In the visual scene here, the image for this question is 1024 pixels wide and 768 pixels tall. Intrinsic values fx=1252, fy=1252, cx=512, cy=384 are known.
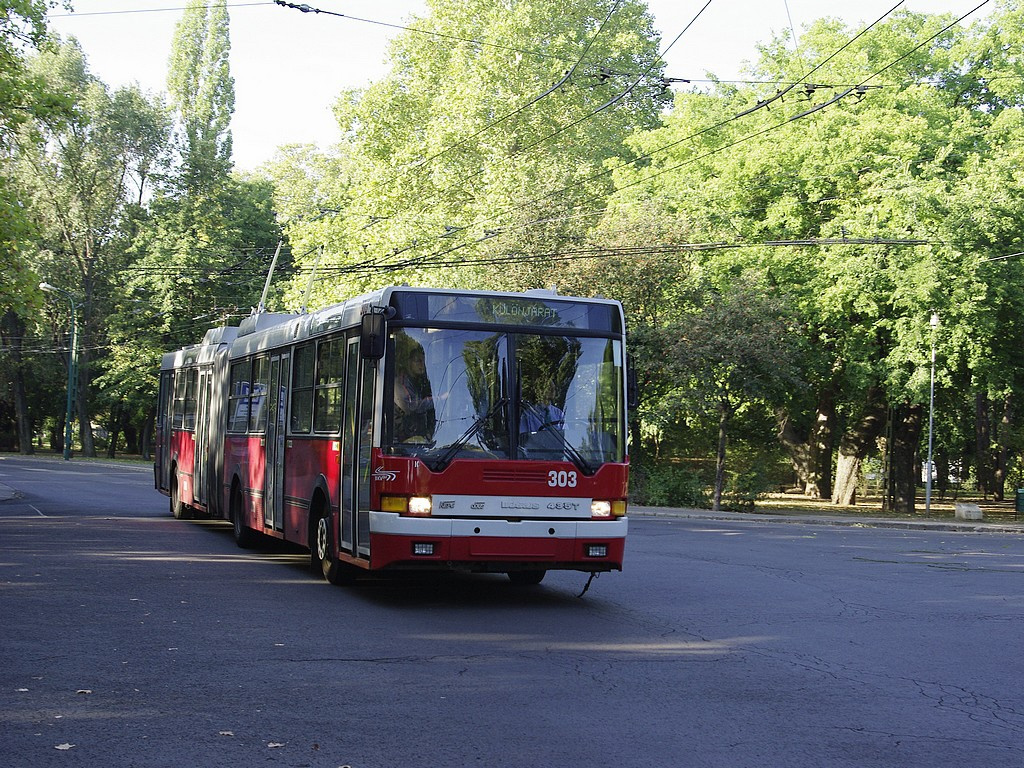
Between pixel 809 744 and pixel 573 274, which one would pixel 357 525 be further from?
pixel 573 274

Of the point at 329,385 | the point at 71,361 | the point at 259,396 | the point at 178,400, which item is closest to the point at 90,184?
the point at 71,361

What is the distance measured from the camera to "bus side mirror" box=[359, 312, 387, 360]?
11.5 m

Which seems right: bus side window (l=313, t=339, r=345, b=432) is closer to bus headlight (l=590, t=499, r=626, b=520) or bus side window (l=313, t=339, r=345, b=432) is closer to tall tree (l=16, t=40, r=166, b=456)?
bus headlight (l=590, t=499, r=626, b=520)

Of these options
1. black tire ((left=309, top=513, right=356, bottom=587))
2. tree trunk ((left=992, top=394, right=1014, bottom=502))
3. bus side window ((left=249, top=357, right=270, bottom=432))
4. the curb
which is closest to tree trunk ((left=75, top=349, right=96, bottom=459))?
the curb

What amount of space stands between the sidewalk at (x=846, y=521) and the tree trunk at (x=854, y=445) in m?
8.80

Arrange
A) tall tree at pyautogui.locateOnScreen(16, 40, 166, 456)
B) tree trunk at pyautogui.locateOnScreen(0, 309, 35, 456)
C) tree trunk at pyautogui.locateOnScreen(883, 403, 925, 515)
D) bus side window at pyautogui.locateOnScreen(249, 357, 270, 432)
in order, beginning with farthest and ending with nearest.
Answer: tree trunk at pyautogui.locateOnScreen(0, 309, 35, 456)
tall tree at pyautogui.locateOnScreen(16, 40, 166, 456)
tree trunk at pyautogui.locateOnScreen(883, 403, 925, 515)
bus side window at pyautogui.locateOnScreen(249, 357, 270, 432)

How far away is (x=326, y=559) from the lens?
13.3 metres

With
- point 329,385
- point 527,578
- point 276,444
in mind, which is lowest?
point 527,578

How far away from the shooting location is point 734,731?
22.7ft

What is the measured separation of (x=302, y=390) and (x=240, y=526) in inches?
145

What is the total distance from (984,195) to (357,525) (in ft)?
87.0

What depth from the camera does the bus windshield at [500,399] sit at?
11609mm

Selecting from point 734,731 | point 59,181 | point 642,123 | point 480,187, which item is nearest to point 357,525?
point 734,731

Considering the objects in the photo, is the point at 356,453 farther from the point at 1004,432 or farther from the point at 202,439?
the point at 1004,432
